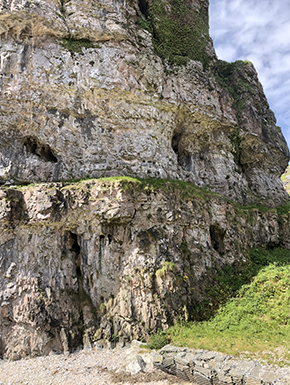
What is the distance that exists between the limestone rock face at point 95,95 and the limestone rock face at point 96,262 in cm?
430

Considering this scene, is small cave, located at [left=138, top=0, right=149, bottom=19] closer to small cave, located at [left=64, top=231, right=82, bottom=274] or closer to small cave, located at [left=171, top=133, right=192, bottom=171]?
small cave, located at [left=171, top=133, right=192, bottom=171]

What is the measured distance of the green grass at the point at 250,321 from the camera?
477 inches

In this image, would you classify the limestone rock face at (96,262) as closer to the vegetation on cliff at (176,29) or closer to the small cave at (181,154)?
the small cave at (181,154)

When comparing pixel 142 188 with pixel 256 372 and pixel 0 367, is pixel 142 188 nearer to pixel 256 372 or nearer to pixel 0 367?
pixel 256 372

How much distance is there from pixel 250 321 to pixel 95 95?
20.4 m

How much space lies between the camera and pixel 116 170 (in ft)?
67.0

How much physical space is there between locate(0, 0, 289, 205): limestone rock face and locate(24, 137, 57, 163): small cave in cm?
10

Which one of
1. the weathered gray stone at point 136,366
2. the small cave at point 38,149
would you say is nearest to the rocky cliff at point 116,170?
the small cave at point 38,149

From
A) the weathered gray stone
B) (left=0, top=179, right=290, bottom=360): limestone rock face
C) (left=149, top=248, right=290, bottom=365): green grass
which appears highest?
(left=0, top=179, right=290, bottom=360): limestone rock face

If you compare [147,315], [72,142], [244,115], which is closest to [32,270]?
[147,315]

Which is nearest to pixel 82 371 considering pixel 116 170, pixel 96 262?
pixel 96 262

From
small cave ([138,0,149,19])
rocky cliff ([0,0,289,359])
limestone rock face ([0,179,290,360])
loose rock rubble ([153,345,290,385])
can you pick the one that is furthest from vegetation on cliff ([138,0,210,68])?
loose rock rubble ([153,345,290,385])

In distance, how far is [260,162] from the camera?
102ft

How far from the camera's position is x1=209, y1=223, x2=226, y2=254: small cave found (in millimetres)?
19641
